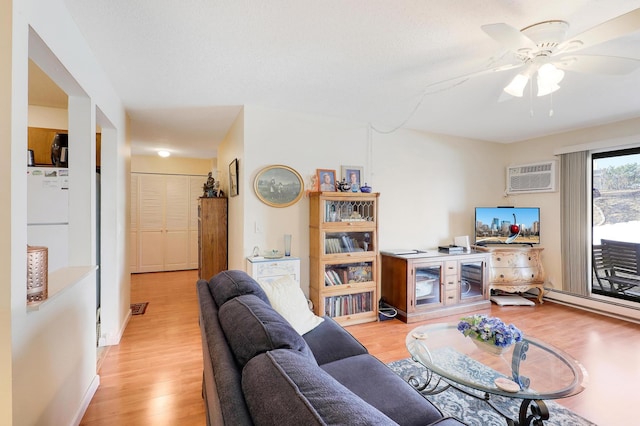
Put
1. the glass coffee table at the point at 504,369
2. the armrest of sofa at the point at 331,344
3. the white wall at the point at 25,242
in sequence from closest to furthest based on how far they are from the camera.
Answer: the white wall at the point at 25,242 < the glass coffee table at the point at 504,369 < the armrest of sofa at the point at 331,344

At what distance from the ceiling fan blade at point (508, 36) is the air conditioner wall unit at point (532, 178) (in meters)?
3.25

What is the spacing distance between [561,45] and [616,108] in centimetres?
217

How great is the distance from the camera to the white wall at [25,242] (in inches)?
44.1

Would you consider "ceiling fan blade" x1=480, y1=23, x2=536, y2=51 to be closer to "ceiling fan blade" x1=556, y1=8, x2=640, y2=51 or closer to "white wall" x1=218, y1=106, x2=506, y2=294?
"ceiling fan blade" x1=556, y1=8, x2=640, y2=51

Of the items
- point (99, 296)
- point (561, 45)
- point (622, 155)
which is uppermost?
point (561, 45)

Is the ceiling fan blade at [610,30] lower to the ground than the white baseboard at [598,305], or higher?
higher

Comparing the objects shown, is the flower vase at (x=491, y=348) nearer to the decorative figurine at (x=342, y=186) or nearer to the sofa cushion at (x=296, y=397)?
the sofa cushion at (x=296, y=397)

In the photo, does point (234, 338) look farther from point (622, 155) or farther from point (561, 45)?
point (622, 155)

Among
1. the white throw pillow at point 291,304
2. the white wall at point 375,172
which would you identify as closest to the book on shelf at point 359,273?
the white wall at point 375,172

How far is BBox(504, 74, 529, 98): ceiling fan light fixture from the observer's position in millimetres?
2006

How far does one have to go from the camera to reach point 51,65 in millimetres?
1629

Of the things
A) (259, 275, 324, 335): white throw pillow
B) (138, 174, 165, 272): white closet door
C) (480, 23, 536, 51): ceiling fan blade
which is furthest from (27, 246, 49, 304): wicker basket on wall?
(138, 174, 165, 272): white closet door

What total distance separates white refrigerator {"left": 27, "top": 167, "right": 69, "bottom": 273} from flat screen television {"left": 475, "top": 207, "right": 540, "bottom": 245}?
4.80m

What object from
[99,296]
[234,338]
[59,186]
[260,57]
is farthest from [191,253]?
[234,338]
